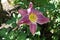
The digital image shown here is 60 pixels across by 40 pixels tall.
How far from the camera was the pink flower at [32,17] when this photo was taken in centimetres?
192

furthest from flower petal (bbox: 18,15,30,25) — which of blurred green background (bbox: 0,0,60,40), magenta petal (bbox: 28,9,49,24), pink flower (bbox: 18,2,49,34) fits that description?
blurred green background (bbox: 0,0,60,40)

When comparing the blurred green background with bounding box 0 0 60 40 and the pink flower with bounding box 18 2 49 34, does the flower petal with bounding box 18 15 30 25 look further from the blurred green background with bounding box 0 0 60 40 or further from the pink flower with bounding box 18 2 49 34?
the blurred green background with bounding box 0 0 60 40

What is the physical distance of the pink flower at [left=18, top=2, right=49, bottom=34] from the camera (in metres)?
1.92

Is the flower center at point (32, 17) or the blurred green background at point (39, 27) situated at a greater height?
the flower center at point (32, 17)

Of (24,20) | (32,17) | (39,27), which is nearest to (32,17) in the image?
(32,17)

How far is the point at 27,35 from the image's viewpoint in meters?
2.26

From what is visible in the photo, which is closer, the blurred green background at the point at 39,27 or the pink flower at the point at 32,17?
the pink flower at the point at 32,17

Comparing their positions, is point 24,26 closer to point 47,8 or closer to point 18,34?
point 18,34

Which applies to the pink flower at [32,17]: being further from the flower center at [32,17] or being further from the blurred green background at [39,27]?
the blurred green background at [39,27]

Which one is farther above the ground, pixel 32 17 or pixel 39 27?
pixel 32 17

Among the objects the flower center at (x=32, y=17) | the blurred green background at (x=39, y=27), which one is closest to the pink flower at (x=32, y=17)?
the flower center at (x=32, y=17)

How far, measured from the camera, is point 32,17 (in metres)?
2.00

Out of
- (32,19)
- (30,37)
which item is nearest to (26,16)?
(32,19)

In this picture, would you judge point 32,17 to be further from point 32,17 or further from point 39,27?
point 39,27
